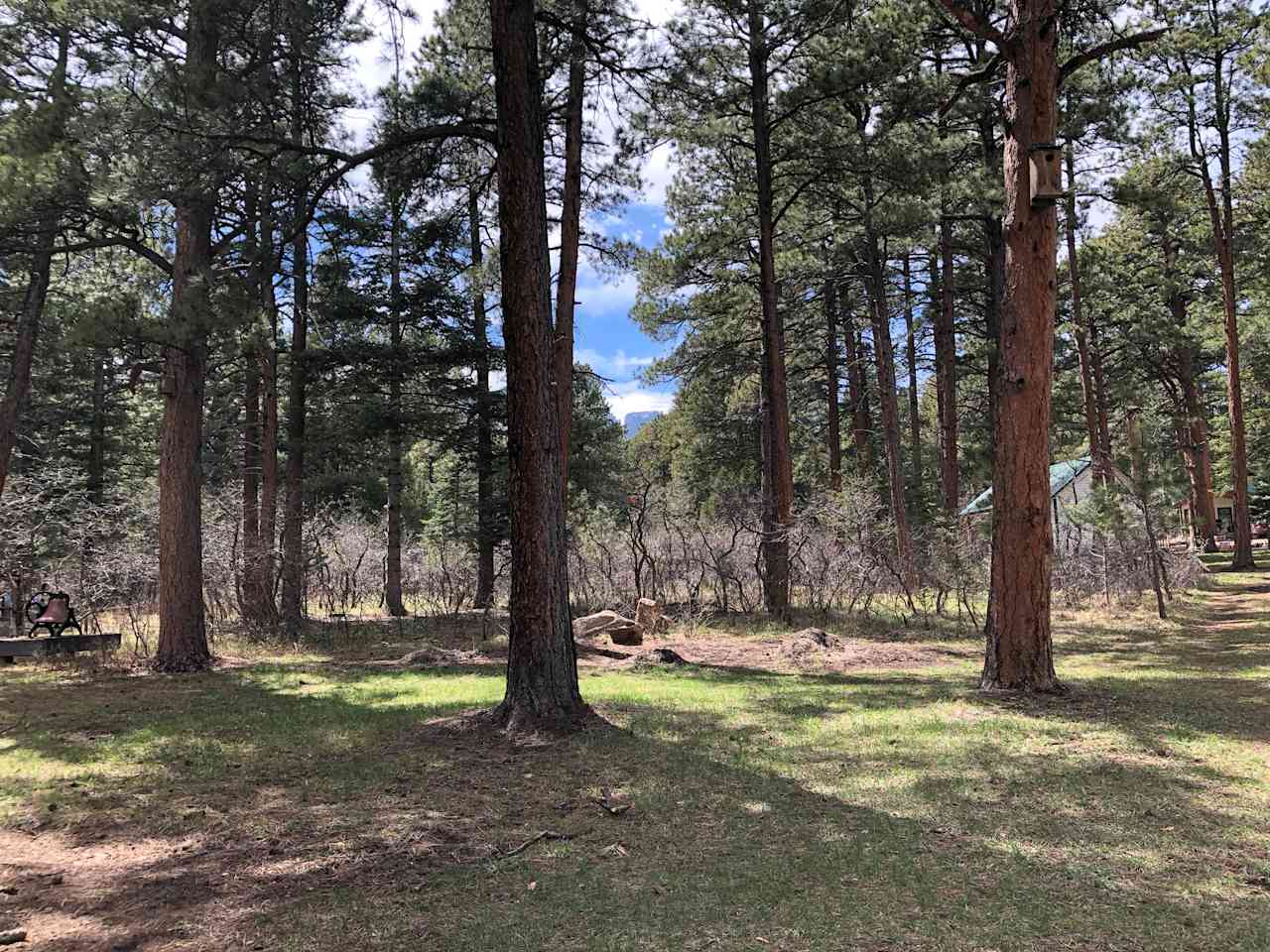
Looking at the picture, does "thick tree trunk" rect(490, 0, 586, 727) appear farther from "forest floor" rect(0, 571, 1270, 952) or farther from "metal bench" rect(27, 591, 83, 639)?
"metal bench" rect(27, 591, 83, 639)

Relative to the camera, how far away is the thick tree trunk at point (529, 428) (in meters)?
5.93

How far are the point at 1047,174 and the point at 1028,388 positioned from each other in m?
1.88

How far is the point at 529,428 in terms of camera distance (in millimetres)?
5941

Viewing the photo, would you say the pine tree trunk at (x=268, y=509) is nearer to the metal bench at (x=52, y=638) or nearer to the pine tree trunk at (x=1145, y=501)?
the metal bench at (x=52, y=638)

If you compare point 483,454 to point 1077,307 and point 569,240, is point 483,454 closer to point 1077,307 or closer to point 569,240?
point 569,240

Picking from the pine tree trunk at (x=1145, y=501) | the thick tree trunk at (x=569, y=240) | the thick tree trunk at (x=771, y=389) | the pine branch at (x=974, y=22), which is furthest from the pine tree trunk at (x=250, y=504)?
the pine tree trunk at (x=1145, y=501)

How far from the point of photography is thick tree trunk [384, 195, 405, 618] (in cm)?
1630

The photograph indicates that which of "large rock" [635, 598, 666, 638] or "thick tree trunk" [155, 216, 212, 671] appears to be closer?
"thick tree trunk" [155, 216, 212, 671]

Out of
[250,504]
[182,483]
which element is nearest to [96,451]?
[250,504]

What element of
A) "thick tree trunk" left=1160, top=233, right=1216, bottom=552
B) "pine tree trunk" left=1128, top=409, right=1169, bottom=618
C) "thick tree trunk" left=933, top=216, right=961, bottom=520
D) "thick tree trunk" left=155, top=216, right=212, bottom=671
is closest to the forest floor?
"thick tree trunk" left=155, top=216, right=212, bottom=671

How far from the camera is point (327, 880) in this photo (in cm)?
337

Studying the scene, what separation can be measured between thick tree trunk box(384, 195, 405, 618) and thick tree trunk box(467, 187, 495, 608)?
5.50 ft

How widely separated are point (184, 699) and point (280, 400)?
14008 mm

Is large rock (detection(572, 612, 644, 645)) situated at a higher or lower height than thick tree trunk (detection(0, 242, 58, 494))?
lower
